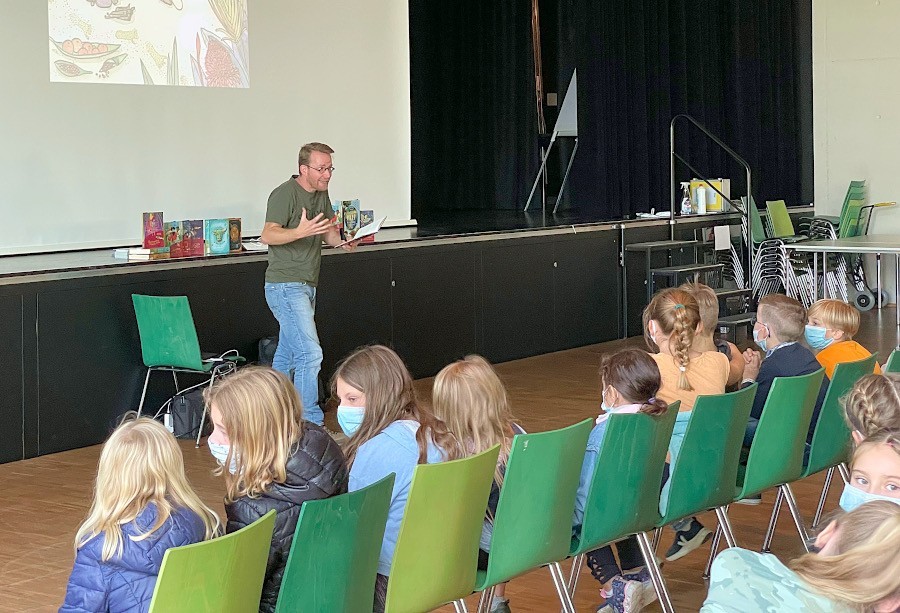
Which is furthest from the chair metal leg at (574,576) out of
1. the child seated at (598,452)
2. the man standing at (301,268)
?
the man standing at (301,268)

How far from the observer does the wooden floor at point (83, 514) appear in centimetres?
418

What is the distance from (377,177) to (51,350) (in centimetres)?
367

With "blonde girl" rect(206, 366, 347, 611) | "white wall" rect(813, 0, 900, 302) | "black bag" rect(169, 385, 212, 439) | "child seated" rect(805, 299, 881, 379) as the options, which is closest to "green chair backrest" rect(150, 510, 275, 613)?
"blonde girl" rect(206, 366, 347, 611)

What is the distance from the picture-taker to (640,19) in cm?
1116

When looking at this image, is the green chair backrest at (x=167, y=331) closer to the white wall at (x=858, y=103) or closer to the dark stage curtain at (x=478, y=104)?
the dark stage curtain at (x=478, y=104)

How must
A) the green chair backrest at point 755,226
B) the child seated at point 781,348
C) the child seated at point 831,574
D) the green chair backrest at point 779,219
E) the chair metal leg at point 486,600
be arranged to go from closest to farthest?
the child seated at point 831,574
the chair metal leg at point 486,600
the child seated at point 781,348
the green chair backrest at point 755,226
the green chair backrest at point 779,219

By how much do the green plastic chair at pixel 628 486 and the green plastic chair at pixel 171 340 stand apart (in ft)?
11.1

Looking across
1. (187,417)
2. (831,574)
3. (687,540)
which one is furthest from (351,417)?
(187,417)

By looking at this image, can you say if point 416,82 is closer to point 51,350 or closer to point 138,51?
point 138,51

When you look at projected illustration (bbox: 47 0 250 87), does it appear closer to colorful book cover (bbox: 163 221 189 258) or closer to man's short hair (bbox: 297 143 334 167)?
colorful book cover (bbox: 163 221 189 258)

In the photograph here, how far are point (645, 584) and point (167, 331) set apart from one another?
3474 mm

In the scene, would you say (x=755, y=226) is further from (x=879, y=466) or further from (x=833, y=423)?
(x=879, y=466)

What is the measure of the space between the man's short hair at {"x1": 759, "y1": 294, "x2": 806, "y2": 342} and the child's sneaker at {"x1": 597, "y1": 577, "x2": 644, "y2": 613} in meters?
1.35

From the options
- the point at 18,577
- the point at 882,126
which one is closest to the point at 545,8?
the point at 882,126
